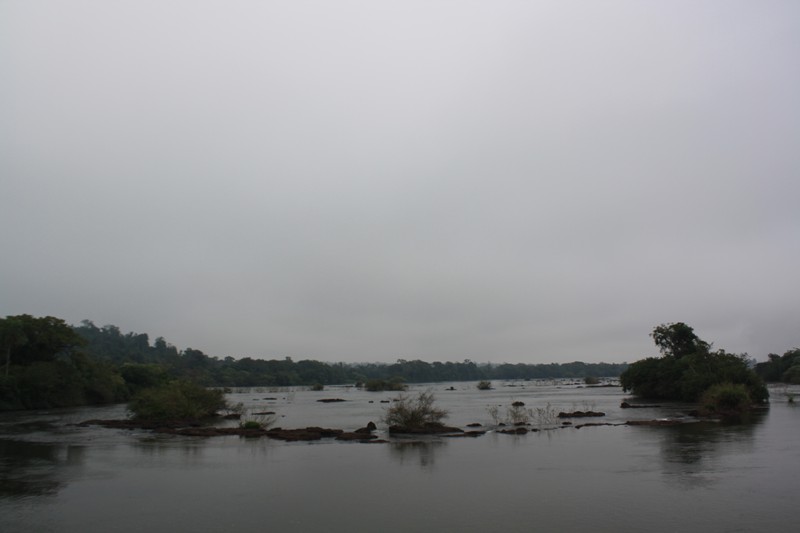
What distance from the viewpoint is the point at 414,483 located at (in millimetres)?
21469

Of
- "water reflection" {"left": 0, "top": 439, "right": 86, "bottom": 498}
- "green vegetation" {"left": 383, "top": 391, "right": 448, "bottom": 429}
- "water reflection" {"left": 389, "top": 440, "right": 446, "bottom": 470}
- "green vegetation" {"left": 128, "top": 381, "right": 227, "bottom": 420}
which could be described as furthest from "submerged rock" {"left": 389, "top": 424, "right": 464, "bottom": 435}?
"green vegetation" {"left": 128, "top": 381, "right": 227, "bottom": 420}

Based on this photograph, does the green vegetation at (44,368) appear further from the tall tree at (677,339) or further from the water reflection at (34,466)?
the tall tree at (677,339)

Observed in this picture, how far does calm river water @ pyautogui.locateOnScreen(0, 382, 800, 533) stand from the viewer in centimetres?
1608

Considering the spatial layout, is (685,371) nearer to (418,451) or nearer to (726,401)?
(726,401)

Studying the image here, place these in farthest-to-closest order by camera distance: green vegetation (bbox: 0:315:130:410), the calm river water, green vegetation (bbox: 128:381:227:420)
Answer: green vegetation (bbox: 0:315:130:410), green vegetation (bbox: 128:381:227:420), the calm river water

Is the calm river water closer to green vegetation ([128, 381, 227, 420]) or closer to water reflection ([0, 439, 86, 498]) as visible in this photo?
water reflection ([0, 439, 86, 498])

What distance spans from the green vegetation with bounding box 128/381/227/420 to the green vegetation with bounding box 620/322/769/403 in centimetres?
4822

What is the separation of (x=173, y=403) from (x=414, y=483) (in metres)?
32.5

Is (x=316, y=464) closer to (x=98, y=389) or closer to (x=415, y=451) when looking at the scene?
(x=415, y=451)

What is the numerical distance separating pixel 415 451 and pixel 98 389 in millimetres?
64310

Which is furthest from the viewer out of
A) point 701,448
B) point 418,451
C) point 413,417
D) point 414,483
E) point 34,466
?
point 413,417

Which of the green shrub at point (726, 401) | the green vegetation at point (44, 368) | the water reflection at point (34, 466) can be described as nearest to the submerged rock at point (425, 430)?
the water reflection at point (34, 466)

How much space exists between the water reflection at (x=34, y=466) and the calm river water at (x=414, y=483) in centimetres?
7

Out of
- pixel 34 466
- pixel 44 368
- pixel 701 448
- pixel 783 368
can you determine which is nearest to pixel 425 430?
pixel 701 448
